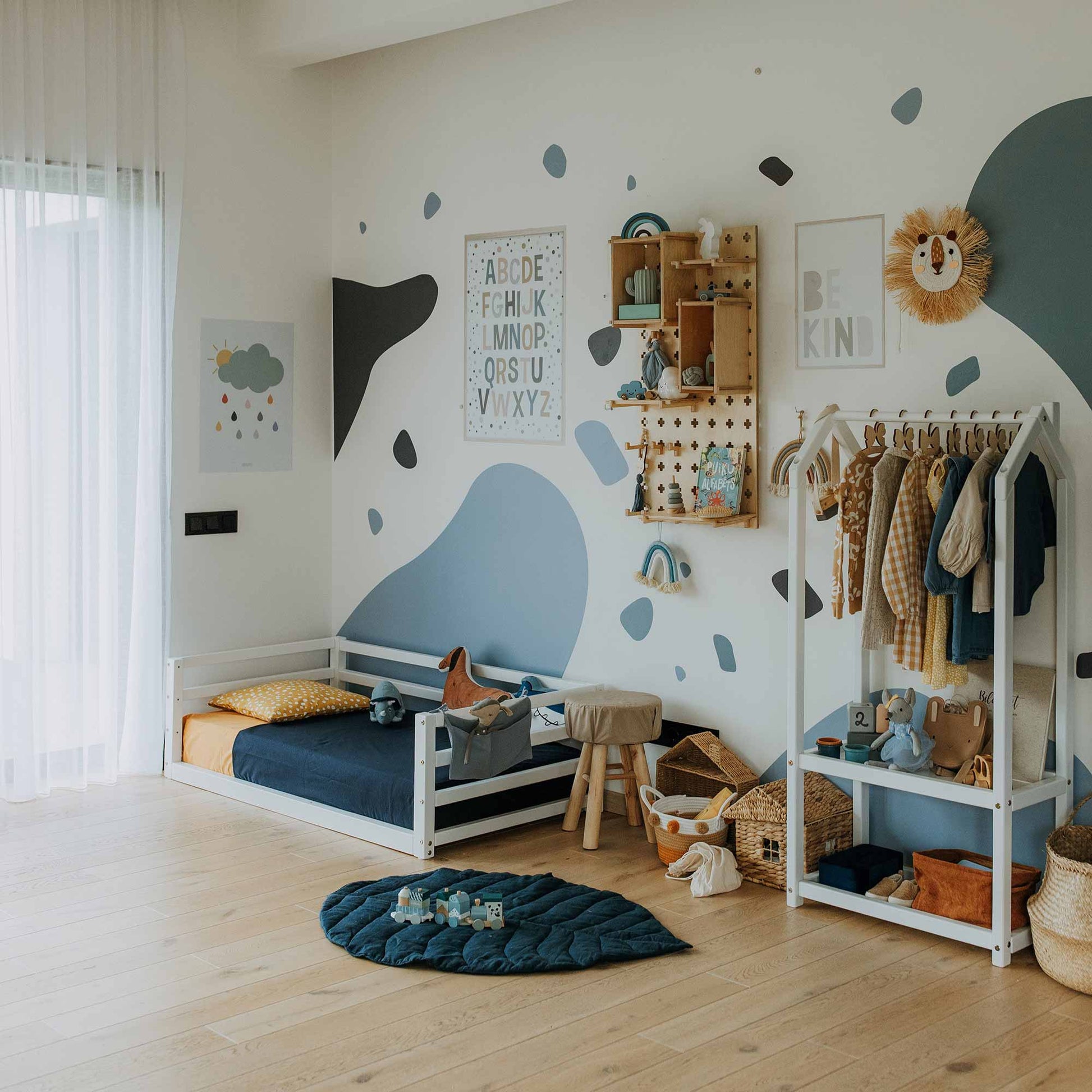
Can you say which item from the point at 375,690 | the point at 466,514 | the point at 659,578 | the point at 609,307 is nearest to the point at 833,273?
the point at 609,307

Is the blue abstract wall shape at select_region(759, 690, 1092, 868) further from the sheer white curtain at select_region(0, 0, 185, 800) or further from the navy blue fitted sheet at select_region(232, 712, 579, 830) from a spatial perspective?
the sheer white curtain at select_region(0, 0, 185, 800)

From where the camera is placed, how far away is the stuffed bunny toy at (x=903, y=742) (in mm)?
3344

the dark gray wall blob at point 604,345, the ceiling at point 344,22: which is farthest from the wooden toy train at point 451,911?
the ceiling at point 344,22

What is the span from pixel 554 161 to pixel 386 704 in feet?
6.64

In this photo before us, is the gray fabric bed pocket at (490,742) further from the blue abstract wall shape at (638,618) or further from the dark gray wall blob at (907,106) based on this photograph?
the dark gray wall blob at (907,106)

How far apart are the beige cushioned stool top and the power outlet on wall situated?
Result: 1.76 metres

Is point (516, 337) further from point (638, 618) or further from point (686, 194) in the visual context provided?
point (638, 618)

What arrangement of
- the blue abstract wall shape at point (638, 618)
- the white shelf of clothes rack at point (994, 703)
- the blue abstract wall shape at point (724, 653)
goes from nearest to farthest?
A: the white shelf of clothes rack at point (994, 703) < the blue abstract wall shape at point (724, 653) < the blue abstract wall shape at point (638, 618)

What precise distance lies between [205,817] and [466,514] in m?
1.45

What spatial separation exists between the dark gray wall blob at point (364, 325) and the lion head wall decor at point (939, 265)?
6.44 ft

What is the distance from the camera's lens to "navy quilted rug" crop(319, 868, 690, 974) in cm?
310

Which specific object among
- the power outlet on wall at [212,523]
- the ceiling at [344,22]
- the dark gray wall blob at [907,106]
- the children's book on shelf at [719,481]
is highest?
the ceiling at [344,22]

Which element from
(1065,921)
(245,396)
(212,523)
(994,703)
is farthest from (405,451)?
(1065,921)

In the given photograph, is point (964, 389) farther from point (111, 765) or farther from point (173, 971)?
point (111, 765)
